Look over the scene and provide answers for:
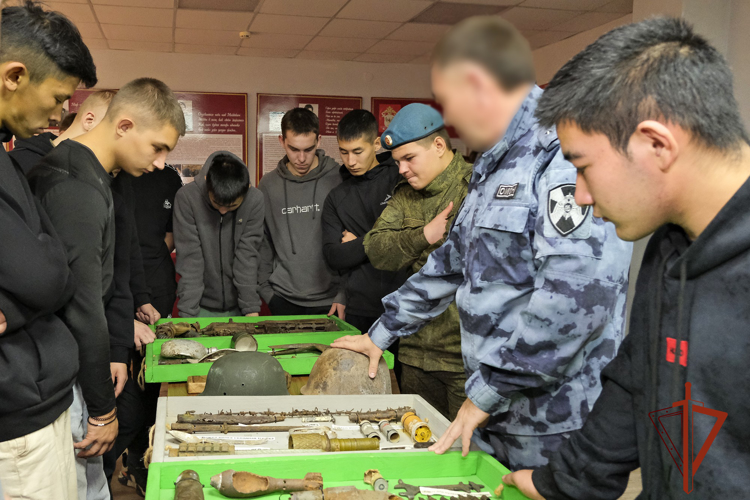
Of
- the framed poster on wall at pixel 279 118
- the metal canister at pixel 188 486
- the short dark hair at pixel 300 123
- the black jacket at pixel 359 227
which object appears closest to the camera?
the metal canister at pixel 188 486

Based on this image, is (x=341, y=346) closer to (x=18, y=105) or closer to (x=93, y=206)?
(x=93, y=206)

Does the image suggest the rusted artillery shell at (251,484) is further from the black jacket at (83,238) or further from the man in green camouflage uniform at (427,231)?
the man in green camouflage uniform at (427,231)

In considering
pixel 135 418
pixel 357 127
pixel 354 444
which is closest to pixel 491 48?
pixel 354 444

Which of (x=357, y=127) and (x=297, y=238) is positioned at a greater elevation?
(x=357, y=127)

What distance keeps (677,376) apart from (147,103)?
1.85 m

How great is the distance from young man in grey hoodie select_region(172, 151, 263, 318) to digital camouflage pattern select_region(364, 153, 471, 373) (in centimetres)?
117

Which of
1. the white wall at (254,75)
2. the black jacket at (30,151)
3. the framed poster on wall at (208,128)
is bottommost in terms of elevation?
the black jacket at (30,151)

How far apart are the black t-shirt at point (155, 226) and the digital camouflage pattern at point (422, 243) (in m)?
Answer: 1.56

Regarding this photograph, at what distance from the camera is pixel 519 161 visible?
1.44m

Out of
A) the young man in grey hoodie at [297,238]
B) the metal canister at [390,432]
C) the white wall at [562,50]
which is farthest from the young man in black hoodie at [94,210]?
the white wall at [562,50]

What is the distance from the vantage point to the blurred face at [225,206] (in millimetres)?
3611

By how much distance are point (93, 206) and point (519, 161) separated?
125 centimetres

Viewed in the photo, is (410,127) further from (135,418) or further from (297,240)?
(135,418)

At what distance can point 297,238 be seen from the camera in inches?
161
